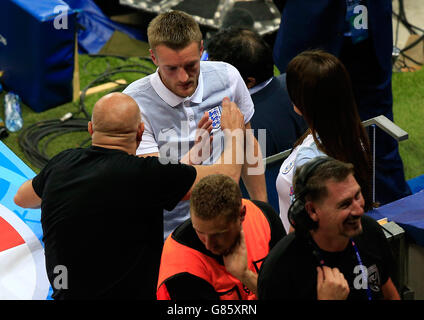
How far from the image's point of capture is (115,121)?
1844 mm

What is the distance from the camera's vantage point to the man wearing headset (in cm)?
166

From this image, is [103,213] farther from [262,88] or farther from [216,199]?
[262,88]

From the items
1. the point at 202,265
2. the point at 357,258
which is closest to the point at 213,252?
the point at 202,265

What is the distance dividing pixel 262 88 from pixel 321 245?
111cm

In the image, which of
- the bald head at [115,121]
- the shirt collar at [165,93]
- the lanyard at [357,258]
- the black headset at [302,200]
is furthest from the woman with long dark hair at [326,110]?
the bald head at [115,121]

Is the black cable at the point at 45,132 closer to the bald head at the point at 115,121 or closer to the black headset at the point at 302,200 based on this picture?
the bald head at the point at 115,121

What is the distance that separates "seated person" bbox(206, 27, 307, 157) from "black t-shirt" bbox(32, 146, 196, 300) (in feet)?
2.63

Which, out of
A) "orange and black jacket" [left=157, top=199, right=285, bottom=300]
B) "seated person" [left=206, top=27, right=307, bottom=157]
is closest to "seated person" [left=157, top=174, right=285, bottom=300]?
"orange and black jacket" [left=157, top=199, right=285, bottom=300]

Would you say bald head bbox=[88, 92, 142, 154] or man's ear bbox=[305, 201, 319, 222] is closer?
Result: man's ear bbox=[305, 201, 319, 222]

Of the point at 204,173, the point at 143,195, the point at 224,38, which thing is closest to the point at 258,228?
the point at 204,173

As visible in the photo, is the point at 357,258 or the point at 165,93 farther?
the point at 165,93

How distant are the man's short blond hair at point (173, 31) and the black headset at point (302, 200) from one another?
0.65 m

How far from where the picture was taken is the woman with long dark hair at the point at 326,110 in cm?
193

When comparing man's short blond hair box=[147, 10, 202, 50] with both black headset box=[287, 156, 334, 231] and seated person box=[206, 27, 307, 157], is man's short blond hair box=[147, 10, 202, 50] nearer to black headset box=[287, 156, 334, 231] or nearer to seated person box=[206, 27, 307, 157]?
seated person box=[206, 27, 307, 157]
